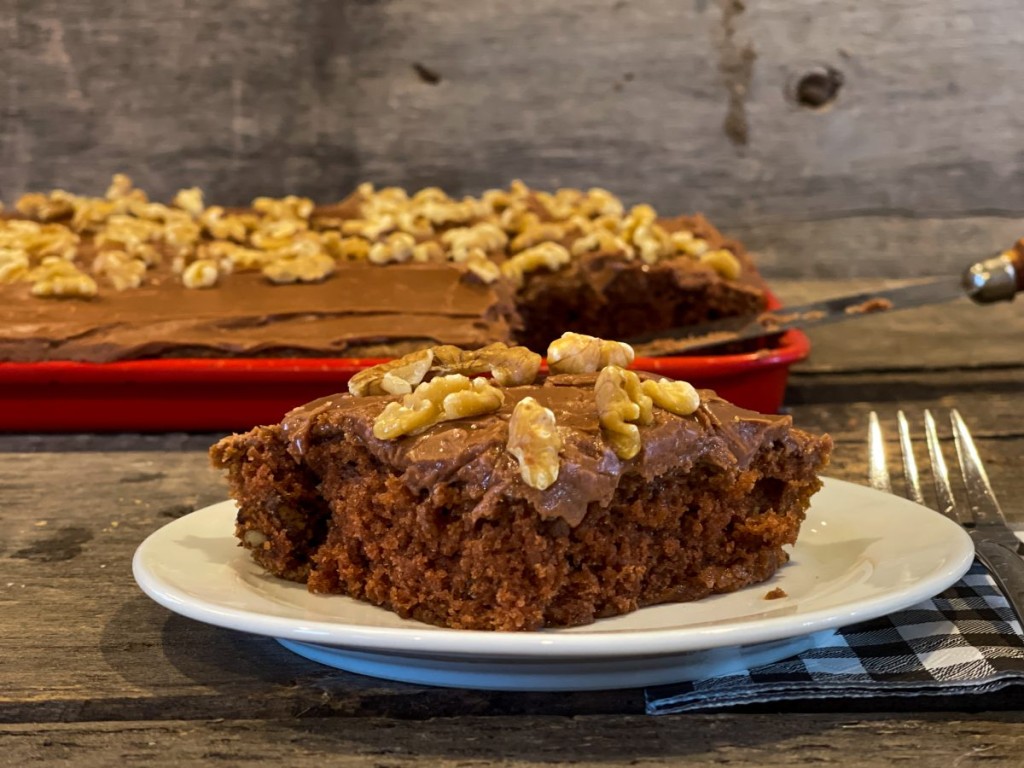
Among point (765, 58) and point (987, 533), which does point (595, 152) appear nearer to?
point (765, 58)

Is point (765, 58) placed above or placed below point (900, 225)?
above

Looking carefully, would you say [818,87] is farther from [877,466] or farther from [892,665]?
[892,665]

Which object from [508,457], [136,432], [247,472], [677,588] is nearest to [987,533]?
[677,588]

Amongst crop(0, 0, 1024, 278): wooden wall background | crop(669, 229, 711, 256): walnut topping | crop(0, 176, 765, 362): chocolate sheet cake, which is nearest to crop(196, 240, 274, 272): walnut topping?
crop(0, 176, 765, 362): chocolate sheet cake

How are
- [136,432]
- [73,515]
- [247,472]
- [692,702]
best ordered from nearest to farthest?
[692,702] < [247,472] < [73,515] < [136,432]

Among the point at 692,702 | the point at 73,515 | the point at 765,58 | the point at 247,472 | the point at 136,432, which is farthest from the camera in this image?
the point at 765,58
